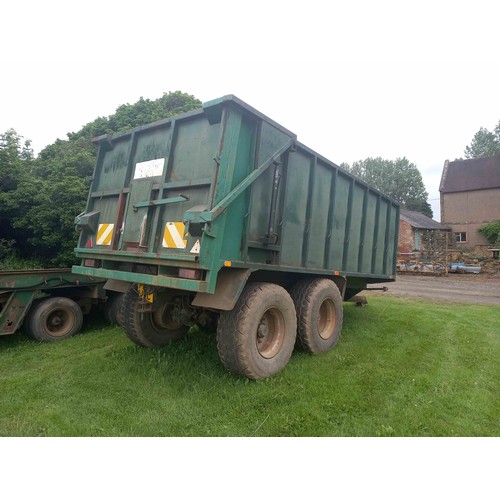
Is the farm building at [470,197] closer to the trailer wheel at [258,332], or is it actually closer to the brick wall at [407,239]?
the brick wall at [407,239]

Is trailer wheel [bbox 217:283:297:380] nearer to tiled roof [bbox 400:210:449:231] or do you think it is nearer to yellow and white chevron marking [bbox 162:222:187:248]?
yellow and white chevron marking [bbox 162:222:187:248]

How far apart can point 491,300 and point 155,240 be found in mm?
11641

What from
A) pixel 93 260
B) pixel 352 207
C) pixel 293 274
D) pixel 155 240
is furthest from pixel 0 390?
pixel 352 207

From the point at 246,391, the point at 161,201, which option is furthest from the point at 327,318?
the point at 161,201

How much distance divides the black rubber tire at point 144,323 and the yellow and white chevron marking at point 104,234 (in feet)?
2.37

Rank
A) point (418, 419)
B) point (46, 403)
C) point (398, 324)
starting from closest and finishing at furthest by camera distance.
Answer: point (418, 419) → point (46, 403) → point (398, 324)

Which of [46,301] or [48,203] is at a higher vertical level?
[48,203]

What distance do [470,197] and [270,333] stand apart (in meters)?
34.6

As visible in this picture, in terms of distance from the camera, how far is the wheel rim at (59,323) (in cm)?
646

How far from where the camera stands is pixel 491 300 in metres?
11.3

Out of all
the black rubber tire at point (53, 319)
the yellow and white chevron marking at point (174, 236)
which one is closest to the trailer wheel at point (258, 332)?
the yellow and white chevron marking at point (174, 236)

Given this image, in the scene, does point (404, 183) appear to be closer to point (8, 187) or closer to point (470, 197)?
A: point (470, 197)

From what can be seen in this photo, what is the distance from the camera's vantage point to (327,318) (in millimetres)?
5555

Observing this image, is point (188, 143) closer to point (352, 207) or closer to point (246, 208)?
point (246, 208)
